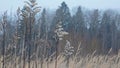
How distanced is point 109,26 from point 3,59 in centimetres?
3295

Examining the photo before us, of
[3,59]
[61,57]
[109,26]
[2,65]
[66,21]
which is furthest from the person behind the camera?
[109,26]

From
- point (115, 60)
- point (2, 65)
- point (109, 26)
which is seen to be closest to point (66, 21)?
point (109, 26)

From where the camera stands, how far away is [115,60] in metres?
6.31

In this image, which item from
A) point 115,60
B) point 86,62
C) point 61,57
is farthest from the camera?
point 115,60

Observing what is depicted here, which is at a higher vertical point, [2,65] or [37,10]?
[37,10]

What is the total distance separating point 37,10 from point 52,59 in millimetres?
1791

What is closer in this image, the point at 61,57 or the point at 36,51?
the point at 36,51

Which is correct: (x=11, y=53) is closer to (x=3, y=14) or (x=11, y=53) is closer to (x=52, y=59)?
(x=3, y=14)

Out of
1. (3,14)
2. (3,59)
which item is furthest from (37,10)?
(3,59)

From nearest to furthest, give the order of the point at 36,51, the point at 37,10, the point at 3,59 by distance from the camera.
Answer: the point at 37,10 < the point at 3,59 < the point at 36,51

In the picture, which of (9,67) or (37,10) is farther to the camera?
(9,67)

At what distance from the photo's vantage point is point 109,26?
36562 millimetres

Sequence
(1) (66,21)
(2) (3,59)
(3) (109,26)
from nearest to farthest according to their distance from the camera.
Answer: (2) (3,59), (1) (66,21), (3) (109,26)

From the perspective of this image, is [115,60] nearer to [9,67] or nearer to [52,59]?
[52,59]
